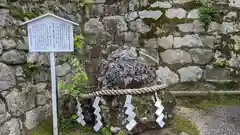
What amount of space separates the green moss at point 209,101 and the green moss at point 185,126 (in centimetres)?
55

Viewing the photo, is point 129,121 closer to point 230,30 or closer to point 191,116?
point 191,116

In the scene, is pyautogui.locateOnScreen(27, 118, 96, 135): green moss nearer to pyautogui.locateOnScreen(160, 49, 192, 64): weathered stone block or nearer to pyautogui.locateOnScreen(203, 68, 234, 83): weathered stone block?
pyautogui.locateOnScreen(160, 49, 192, 64): weathered stone block

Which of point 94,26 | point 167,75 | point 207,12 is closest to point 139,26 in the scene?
point 94,26

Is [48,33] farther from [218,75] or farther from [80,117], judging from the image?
[218,75]

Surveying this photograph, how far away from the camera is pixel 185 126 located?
9.10 feet

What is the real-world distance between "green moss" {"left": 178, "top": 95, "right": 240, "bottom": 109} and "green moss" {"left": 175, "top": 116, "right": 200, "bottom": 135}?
1.79 feet

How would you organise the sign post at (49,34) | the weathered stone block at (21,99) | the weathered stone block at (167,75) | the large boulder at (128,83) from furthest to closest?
the weathered stone block at (167,75) < the large boulder at (128,83) < the weathered stone block at (21,99) < the sign post at (49,34)

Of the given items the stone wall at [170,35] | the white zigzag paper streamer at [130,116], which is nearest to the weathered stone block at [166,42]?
the stone wall at [170,35]

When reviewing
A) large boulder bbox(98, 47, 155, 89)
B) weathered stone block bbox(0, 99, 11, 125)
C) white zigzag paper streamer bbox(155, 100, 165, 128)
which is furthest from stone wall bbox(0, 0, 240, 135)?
weathered stone block bbox(0, 99, 11, 125)

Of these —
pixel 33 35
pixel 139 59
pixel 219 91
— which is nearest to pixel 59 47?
pixel 33 35

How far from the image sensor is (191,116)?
10.0 ft

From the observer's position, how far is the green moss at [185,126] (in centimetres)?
268

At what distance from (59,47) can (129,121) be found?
0.88 meters

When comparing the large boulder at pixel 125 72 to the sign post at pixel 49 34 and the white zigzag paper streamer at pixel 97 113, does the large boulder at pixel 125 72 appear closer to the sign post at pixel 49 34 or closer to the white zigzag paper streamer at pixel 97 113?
the white zigzag paper streamer at pixel 97 113
